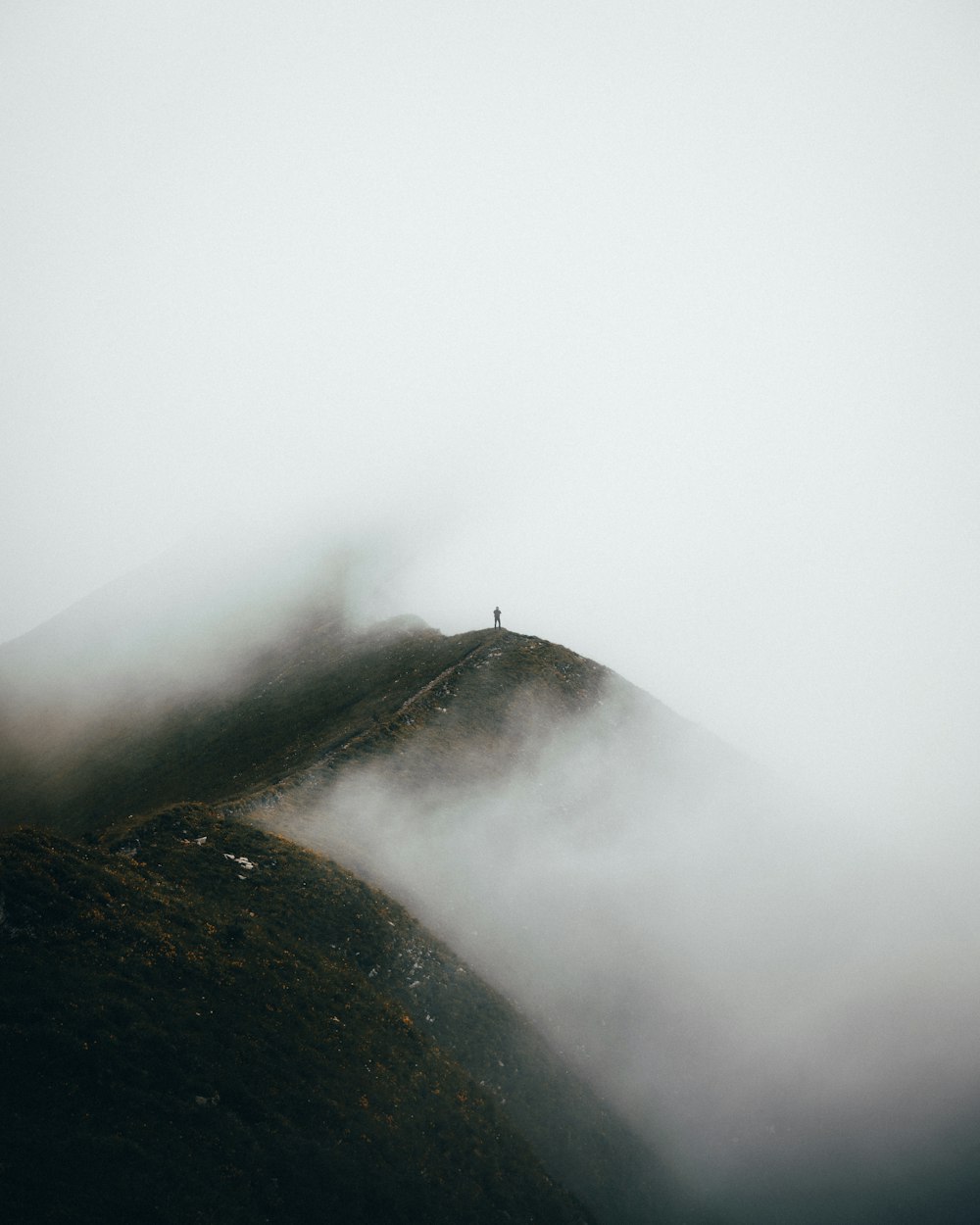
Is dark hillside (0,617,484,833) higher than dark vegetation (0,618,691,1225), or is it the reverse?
dark hillside (0,617,484,833)

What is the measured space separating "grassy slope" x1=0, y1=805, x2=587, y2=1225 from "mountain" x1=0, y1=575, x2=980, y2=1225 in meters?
0.11

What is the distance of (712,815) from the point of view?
61.3 metres

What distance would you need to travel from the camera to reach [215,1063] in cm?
2072

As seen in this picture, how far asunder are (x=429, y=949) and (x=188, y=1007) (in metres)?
14.4

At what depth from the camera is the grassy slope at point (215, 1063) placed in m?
17.1

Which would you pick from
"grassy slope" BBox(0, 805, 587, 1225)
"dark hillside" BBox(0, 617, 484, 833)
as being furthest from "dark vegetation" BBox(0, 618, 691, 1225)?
"dark hillside" BBox(0, 617, 484, 833)

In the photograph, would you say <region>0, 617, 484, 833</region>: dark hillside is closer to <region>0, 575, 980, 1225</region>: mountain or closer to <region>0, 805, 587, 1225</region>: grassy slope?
<region>0, 575, 980, 1225</region>: mountain

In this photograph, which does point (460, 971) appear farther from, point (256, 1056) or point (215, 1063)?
point (215, 1063)

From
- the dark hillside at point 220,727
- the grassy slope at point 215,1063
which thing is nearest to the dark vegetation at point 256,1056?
the grassy slope at point 215,1063

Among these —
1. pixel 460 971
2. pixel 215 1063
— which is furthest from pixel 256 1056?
pixel 460 971

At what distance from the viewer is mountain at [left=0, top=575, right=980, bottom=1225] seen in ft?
65.5

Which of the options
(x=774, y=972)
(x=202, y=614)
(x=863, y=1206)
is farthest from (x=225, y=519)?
(x=863, y=1206)

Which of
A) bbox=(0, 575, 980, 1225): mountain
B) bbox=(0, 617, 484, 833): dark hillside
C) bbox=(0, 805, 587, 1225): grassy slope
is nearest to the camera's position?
bbox=(0, 805, 587, 1225): grassy slope

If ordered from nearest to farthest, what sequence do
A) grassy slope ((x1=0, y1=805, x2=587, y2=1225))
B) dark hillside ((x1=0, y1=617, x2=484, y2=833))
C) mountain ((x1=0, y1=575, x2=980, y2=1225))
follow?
grassy slope ((x1=0, y1=805, x2=587, y2=1225)) → mountain ((x1=0, y1=575, x2=980, y2=1225)) → dark hillside ((x1=0, y1=617, x2=484, y2=833))
